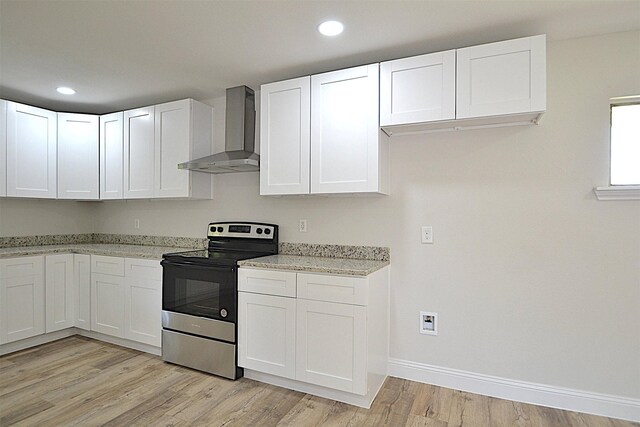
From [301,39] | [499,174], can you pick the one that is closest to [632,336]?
[499,174]

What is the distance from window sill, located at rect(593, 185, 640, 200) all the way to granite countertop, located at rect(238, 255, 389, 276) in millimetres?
1396

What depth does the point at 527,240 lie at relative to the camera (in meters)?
2.43

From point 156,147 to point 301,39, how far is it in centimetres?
189

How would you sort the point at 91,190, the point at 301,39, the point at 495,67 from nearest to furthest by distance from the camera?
the point at 495,67, the point at 301,39, the point at 91,190

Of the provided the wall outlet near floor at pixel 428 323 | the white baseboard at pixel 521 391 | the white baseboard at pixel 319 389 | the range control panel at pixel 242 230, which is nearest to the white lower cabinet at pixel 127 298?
the range control panel at pixel 242 230

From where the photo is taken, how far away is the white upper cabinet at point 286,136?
2.74 metres

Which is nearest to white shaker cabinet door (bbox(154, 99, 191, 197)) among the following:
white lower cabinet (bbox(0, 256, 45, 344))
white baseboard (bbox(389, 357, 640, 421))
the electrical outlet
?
white lower cabinet (bbox(0, 256, 45, 344))

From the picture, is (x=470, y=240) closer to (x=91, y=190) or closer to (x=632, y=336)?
(x=632, y=336)

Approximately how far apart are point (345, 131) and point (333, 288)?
3.56 ft

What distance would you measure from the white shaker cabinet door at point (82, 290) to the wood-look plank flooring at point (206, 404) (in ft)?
2.19

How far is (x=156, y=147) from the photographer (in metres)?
3.50

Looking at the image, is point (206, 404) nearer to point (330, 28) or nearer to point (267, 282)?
point (267, 282)

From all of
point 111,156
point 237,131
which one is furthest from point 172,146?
point 111,156

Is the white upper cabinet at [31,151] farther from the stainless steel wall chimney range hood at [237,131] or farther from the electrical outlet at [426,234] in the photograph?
the electrical outlet at [426,234]
